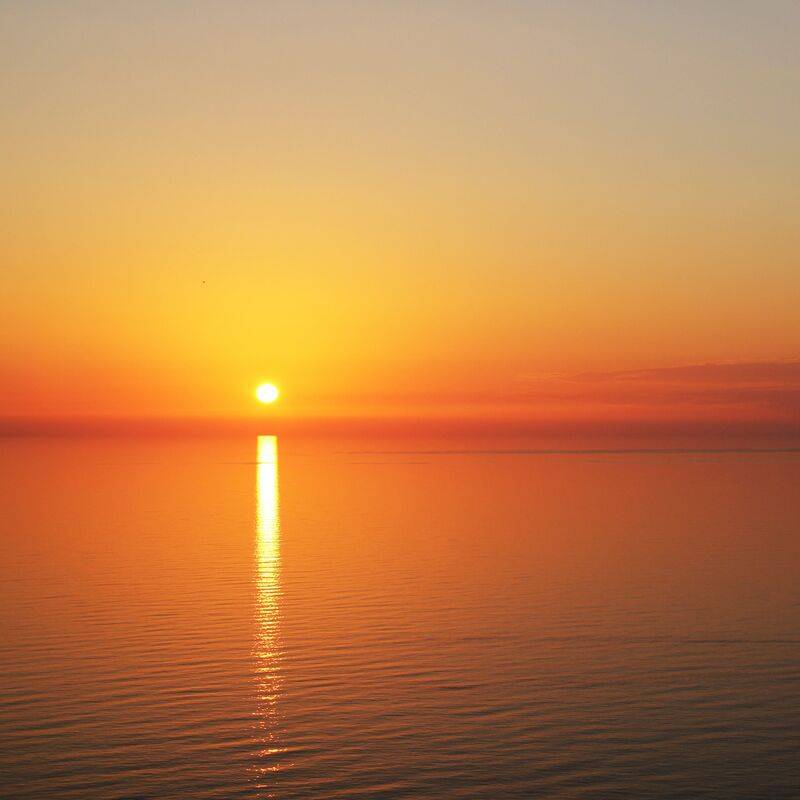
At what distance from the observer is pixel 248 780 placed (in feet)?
80.1

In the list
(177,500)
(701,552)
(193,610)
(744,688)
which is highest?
(177,500)

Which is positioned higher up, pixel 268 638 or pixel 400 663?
pixel 268 638

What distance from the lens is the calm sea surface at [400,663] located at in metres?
25.0

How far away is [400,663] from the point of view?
36062 millimetres

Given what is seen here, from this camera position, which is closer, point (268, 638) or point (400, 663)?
point (400, 663)

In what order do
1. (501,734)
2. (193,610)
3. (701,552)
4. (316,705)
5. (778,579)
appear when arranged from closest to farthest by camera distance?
(501,734) → (316,705) → (193,610) → (778,579) → (701,552)

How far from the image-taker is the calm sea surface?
25047 millimetres

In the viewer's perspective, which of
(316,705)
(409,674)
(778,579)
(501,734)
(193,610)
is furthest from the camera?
(778,579)

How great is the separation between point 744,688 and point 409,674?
1090 centimetres

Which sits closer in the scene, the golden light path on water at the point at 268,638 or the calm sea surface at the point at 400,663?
the calm sea surface at the point at 400,663

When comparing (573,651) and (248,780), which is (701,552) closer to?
(573,651)

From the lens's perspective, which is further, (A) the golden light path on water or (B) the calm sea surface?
(A) the golden light path on water

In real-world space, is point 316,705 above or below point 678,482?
below

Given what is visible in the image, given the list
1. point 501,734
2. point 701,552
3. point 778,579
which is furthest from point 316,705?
point 701,552
